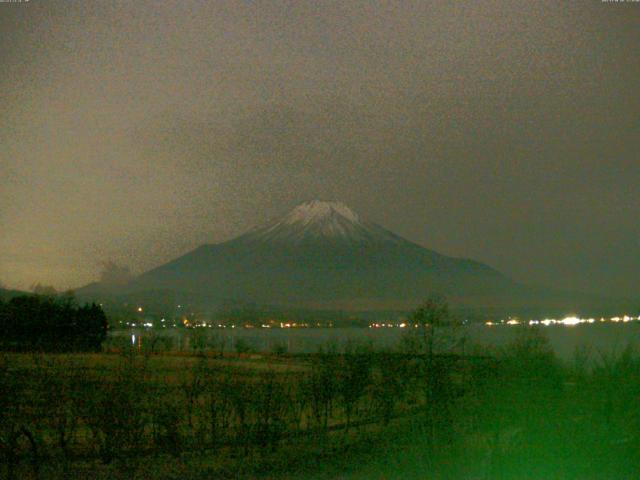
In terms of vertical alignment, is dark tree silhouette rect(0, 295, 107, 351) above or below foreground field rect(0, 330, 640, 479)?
above

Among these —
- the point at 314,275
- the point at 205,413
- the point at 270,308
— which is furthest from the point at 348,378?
the point at 314,275

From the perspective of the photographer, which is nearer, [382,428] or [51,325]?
[382,428]

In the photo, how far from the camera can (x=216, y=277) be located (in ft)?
511

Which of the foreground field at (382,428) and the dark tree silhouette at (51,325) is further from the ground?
the dark tree silhouette at (51,325)

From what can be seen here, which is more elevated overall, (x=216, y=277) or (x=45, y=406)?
(x=216, y=277)

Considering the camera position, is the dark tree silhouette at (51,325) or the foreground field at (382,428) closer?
the foreground field at (382,428)

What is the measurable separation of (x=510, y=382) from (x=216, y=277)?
483 feet

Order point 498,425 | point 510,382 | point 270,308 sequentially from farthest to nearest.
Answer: point 270,308
point 510,382
point 498,425

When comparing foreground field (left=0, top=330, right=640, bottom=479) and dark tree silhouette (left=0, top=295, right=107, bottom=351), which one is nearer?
foreground field (left=0, top=330, right=640, bottom=479)

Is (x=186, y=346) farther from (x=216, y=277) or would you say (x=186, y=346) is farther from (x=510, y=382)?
(x=216, y=277)

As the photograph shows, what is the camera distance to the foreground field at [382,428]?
864 cm

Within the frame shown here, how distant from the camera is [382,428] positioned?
16875 mm

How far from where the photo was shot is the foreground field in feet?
Answer: 28.3

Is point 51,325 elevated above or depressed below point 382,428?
above
